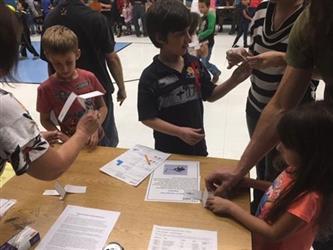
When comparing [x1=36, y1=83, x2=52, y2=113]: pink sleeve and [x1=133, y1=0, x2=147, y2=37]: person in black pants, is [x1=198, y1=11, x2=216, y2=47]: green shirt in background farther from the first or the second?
[x1=133, y1=0, x2=147, y2=37]: person in black pants

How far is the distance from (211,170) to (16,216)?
723mm

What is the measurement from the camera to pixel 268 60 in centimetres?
145

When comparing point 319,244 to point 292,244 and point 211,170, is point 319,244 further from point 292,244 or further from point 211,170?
point 211,170

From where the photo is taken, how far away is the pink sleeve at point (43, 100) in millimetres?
1729

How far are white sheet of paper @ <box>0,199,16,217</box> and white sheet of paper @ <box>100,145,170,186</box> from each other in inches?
13.7

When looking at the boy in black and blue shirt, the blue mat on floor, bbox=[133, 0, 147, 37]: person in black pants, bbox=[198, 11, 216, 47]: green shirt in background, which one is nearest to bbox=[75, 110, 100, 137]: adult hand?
the boy in black and blue shirt

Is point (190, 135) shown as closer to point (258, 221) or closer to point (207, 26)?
point (258, 221)

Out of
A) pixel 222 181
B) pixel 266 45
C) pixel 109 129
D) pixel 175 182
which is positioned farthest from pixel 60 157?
pixel 109 129

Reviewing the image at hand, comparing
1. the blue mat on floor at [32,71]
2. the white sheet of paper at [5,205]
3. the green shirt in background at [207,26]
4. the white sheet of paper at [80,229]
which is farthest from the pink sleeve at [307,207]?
the blue mat on floor at [32,71]

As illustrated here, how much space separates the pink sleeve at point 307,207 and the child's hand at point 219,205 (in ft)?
0.65

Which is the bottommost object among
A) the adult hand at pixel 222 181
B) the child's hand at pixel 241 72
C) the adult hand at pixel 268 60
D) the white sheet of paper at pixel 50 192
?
the white sheet of paper at pixel 50 192

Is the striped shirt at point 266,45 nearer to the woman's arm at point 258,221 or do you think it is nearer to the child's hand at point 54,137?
the woman's arm at point 258,221

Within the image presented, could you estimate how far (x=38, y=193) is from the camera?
1.28 m

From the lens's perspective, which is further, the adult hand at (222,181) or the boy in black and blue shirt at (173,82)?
the boy in black and blue shirt at (173,82)
